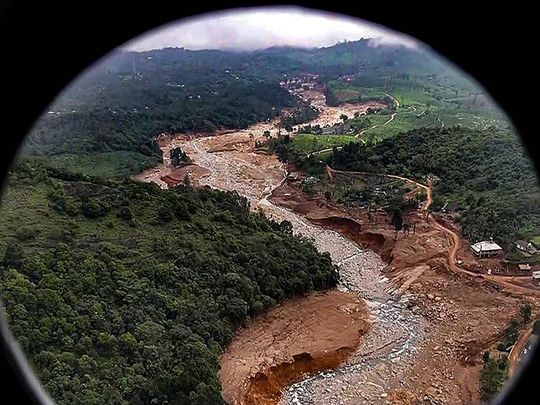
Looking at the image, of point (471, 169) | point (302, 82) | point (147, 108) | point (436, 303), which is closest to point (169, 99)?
point (147, 108)

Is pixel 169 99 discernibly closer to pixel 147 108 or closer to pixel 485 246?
pixel 147 108

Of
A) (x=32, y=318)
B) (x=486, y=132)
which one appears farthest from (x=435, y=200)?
(x=32, y=318)

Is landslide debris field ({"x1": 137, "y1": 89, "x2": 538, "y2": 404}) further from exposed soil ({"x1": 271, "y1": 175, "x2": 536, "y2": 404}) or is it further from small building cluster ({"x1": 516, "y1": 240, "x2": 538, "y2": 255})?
small building cluster ({"x1": 516, "y1": 240, "x2": 538, "y2": 255})

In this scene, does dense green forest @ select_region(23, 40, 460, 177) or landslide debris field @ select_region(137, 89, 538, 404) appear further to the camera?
dense green forest @ select_region(23, 40, 460, 177)

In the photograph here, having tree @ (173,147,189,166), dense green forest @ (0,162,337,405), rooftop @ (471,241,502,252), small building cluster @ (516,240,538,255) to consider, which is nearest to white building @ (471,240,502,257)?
rooftop @ (471,241,502,252)

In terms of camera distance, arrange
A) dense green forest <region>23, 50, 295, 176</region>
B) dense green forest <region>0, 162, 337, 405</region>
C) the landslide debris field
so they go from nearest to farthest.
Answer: dense green forest <region>0, 162, 337, 405</region>, the landslide debris field, dense green forest <region>23, 50, 295, 176</region>
